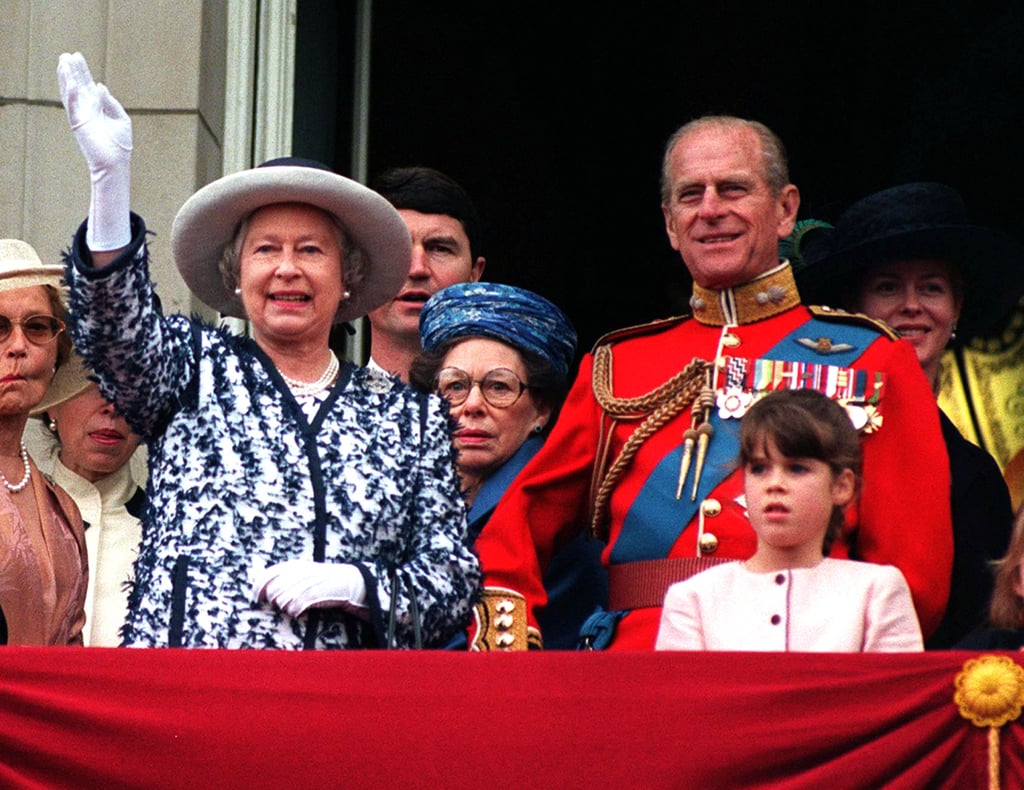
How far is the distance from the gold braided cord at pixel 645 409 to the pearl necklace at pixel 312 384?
782mm

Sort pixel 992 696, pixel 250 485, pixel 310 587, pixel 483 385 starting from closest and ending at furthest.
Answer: pixel 992 696
pixel 310 587
pixel 250 485
pixel 483 385

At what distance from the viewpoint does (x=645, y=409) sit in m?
5.20

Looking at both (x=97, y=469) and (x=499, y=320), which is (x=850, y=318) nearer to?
(x=499, y=320)

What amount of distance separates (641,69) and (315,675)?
5.12 meters

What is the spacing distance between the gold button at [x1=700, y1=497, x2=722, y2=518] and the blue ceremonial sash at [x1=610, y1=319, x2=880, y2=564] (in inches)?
0.9

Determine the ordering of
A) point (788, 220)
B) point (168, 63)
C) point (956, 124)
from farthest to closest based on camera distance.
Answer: point (956, 124) < point (168, 63) < point (788, 220)

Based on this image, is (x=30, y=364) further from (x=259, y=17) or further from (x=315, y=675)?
(x=259, y=17)

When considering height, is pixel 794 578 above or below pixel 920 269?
below

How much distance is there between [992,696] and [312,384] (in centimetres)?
143

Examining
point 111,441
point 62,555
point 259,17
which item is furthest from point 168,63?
point 62,555

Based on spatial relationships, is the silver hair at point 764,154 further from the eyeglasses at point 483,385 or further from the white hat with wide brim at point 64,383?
the white hat with wide brim at point 64,383

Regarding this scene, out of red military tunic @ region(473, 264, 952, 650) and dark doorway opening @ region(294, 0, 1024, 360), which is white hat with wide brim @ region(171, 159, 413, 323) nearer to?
red military tunic @ region(473, 264, 952, 650)

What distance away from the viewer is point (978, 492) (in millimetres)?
5273

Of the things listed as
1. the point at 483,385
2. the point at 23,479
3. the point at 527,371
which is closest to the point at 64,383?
the point at 23,479
